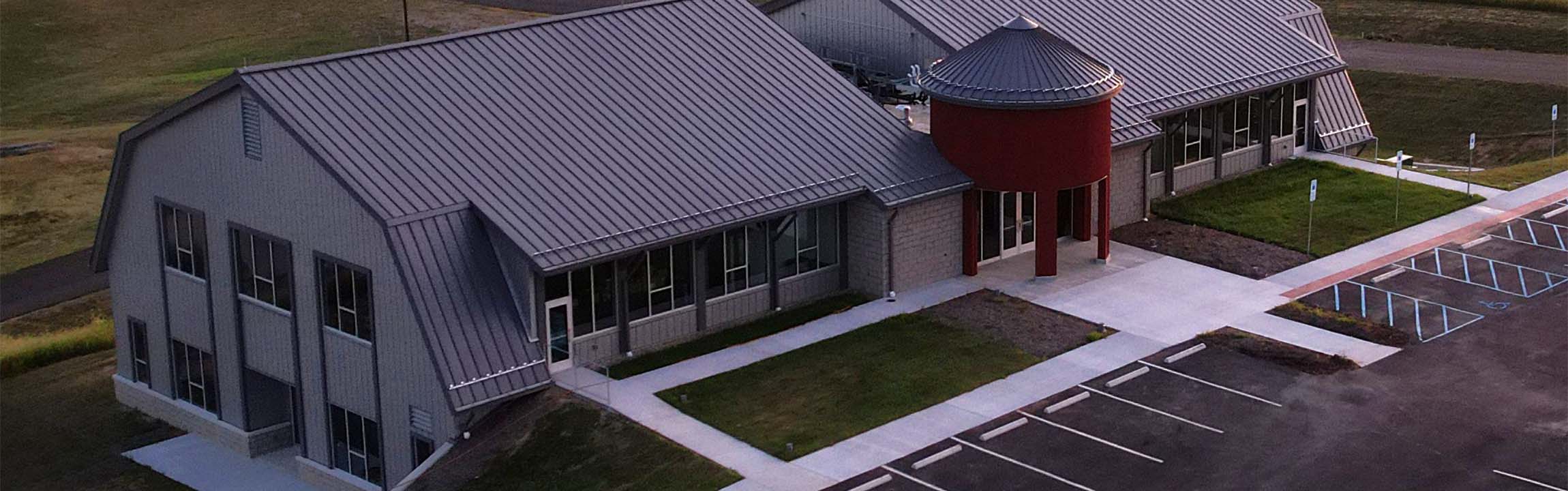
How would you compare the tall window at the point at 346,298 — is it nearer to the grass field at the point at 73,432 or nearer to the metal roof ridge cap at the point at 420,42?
the metal roof ridge cap at the point at 420,42

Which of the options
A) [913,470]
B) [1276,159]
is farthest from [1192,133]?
[913,470]

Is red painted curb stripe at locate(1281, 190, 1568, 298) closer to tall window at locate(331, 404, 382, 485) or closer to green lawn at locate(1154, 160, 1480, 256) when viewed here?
green lawn at locate(1154, 160, 1480, 256)

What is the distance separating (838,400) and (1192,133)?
64.6ft

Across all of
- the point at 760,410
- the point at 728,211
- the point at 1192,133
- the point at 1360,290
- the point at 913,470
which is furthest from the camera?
the point at 1192,133

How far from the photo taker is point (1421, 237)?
51.7 meters

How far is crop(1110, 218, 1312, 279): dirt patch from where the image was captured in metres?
49.3

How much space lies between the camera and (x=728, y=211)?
143 feet

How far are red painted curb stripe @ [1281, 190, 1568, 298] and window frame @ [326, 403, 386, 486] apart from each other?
2167 cm

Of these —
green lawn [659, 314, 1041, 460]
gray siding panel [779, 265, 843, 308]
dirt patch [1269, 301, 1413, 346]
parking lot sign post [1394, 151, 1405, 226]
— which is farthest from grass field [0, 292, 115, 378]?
parking lot sign post [1394, 151, 1405, 226]

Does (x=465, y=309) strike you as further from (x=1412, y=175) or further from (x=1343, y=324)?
(x=1412, y=175)

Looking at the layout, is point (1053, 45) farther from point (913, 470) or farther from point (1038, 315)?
point (913, 470)

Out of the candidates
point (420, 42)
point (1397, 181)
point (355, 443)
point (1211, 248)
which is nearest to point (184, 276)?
point (355, 443)

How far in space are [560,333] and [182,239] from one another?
9.90 meters

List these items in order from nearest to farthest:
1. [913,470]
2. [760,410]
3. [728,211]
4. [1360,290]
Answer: [913,470] < [760,410] < [728,211] < [1360,290]
